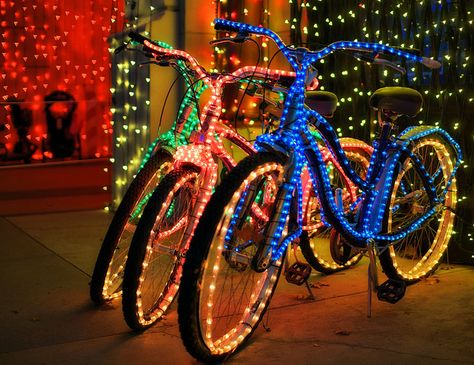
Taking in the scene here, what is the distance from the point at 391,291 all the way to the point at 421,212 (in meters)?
0.84

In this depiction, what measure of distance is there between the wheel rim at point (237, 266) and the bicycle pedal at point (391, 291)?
78 cm

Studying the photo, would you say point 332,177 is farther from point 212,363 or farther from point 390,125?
point 212,363

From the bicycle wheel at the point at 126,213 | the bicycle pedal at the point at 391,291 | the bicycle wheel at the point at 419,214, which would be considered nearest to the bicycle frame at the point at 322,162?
the bicycle wheel at the point at 419,214

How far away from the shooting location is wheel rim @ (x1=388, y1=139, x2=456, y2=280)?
17.4ft

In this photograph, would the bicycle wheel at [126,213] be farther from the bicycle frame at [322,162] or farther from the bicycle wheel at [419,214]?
the bicycle wheel at [419,214]

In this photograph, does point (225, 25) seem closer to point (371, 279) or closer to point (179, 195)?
point (179, 195)

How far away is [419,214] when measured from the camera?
535cm

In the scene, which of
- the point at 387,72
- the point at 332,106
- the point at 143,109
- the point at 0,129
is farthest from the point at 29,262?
the point at 0,129

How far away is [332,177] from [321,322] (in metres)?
1.95

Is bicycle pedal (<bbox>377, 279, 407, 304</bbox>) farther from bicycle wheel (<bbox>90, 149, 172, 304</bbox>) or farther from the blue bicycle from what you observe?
bicycle wheel (<bbox>90, 149, 172, 304</bbox>)

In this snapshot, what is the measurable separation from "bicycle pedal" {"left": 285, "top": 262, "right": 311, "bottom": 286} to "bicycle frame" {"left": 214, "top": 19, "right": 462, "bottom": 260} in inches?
12.5

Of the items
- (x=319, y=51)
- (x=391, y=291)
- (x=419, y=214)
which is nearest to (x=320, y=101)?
(x=319, y=51)

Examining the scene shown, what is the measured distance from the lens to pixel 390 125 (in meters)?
4.95

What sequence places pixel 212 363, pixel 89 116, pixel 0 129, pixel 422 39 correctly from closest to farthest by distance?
1. pixel 212 363
2. pixel 422 39
3. pixel 0 129
4. pixel 89 116
